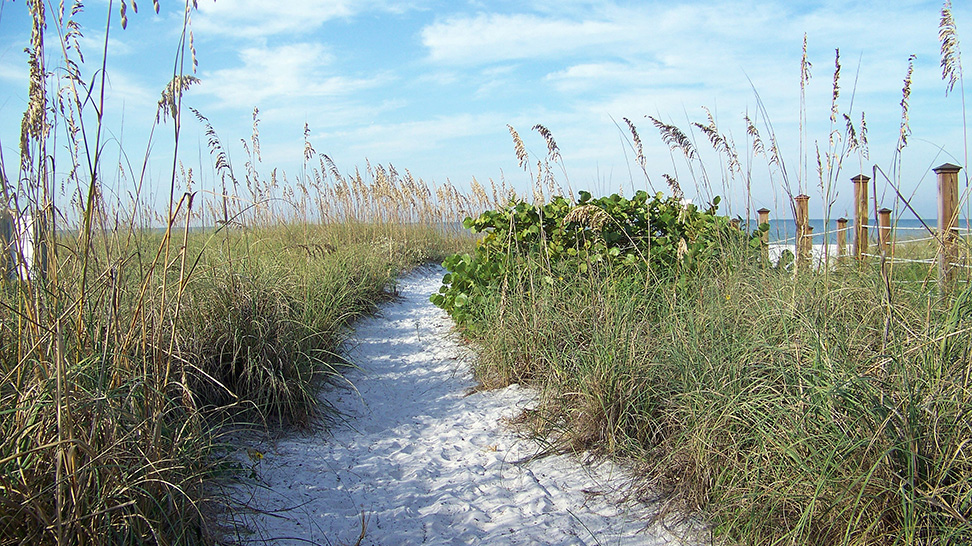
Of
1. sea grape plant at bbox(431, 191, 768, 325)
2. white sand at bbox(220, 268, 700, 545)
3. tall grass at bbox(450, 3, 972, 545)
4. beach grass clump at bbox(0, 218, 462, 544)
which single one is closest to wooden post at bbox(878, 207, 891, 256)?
tall grass at bbox(450, 3, 972, 545)

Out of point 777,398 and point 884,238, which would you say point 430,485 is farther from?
point 884,238

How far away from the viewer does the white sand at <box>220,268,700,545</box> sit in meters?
2.43

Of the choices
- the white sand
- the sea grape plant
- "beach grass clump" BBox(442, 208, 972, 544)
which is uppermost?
the sea grape plant

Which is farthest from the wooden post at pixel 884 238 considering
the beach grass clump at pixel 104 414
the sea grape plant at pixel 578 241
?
the beach grass clump at pixel 104 414

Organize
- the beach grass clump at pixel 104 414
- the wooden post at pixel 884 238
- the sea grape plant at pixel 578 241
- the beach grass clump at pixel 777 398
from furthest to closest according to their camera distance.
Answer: the sea grape plant at pixel 578 241, the wooden post at pixel 884 238, the beach grass clump at pixel 777 398, the beach grass clump at pixel 104 414

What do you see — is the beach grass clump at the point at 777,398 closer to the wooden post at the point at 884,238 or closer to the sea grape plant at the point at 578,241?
the wooden post at the point at 884,238

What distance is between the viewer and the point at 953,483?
1797 millimetres

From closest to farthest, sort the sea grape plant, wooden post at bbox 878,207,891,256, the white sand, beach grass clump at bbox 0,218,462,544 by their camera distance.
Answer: beach grass clump at bbox 0,218,462,544, wooden post at bbox 878,207,891,256, the white sand, the sea grape plant

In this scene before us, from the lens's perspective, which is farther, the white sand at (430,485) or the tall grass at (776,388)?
the white sand at (430,485)

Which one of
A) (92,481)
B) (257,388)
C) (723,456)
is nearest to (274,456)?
(257,388)

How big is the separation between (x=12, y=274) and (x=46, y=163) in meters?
0.63

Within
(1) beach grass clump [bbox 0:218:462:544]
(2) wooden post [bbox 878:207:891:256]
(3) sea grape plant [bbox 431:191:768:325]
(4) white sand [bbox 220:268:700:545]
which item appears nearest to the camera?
(1) beach grass clump [bbox 0:218:462:544]

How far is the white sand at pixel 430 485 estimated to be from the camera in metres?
2.43

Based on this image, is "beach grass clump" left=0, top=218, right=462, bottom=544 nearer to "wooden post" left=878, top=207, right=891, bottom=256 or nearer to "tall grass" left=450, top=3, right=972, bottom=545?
"tall grass" left=450, top=3, right=972, bottom=545
